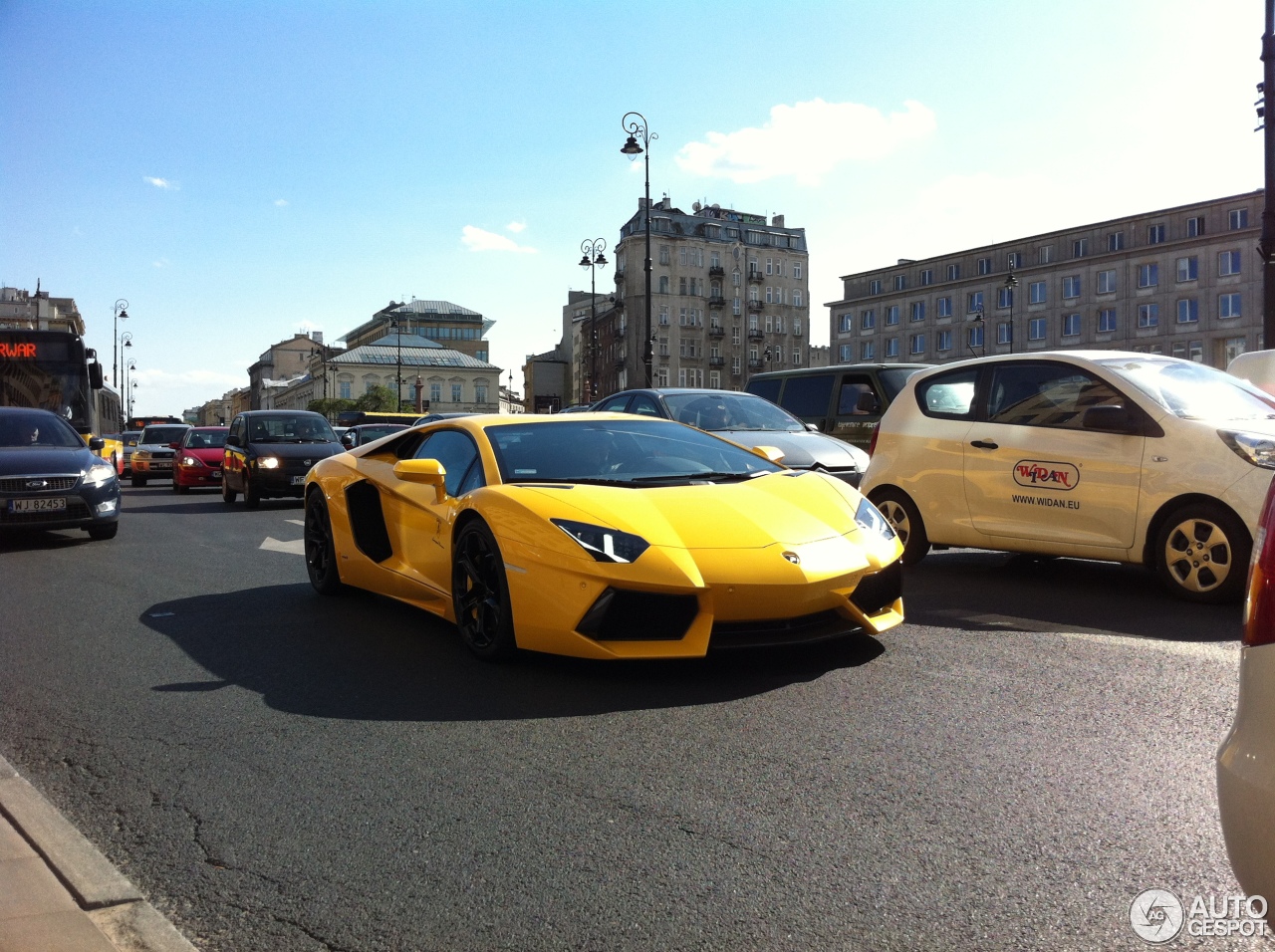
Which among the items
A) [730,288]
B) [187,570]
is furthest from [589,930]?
[730,288]

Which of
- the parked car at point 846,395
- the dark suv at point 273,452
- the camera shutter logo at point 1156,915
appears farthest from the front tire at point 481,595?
the dark suv at point 273,452

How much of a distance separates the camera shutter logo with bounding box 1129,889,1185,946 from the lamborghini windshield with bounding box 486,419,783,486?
10.6 feet

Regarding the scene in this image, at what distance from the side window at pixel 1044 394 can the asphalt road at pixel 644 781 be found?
5.05ft

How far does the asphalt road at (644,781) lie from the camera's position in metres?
2.65

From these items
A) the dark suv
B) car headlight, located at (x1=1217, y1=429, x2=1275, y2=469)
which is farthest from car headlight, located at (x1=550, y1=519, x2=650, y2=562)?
the dark suv

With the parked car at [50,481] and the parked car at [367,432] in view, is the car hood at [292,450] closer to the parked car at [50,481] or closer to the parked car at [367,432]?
the parked car at [50,481]

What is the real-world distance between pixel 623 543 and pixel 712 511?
21.2 inches

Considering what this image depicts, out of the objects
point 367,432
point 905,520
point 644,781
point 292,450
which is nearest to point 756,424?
point 905,520

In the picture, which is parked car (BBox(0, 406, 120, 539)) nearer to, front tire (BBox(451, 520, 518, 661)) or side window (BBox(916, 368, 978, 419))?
front tire (BBox(451, 520, 518, 661))

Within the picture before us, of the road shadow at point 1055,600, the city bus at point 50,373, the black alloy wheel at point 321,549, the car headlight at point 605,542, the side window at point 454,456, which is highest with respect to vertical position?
the city bus at point 50,373

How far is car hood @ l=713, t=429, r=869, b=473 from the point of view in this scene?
10875mm

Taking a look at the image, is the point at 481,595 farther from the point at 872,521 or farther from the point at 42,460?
the point at 42,460

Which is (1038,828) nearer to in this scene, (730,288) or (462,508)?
(462,508)

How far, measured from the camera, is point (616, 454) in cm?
592
